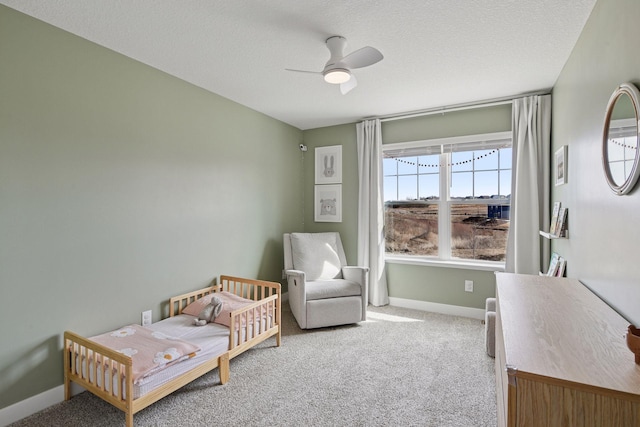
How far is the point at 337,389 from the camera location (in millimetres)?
2252

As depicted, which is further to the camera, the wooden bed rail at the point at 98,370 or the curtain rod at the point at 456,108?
A: the curtain rod at the point at 456,108

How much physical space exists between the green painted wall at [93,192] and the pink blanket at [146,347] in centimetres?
21

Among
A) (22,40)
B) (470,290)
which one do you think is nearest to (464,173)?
(470,290)

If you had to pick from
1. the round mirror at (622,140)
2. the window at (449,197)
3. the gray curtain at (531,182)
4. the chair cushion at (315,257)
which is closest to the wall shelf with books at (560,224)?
the gray curtain at (531,182)

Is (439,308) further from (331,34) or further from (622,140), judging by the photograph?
(331,34)

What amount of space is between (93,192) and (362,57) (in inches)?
82.1

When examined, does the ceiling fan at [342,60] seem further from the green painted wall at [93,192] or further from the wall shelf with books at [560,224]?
the wall shelf with books at [560,224]

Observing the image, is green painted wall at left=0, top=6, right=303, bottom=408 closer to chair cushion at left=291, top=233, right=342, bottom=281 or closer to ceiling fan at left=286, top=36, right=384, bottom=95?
chair cushion at left=291, top=233, right=342, bottom=281

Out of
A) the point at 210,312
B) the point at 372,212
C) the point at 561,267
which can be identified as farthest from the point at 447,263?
A: the point at 210,312

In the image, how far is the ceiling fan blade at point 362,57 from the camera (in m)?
1.99

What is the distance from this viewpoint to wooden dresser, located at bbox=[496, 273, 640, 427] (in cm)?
85

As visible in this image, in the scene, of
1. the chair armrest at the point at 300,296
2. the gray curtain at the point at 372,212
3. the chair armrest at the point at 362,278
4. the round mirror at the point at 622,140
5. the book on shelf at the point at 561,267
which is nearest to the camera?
the round mirror at the point at 622,140

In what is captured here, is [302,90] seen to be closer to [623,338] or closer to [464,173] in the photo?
[464,173]

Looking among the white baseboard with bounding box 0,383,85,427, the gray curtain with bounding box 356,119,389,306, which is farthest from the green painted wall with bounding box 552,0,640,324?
the white baseboard with bounding box 0,383,85,427
